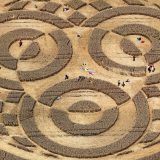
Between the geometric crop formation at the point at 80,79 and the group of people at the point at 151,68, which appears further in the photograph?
the group of people at the point at 151,68

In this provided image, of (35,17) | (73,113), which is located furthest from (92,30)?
(73,113)

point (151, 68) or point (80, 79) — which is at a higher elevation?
point (151, 68)

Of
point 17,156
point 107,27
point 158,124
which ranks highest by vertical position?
point 107,27

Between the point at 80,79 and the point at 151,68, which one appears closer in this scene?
the point at 80,79

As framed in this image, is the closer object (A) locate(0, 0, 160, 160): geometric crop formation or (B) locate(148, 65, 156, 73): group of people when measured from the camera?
(A) locate(0, 0, 160, 160): geometric crop formation

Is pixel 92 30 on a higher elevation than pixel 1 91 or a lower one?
higher

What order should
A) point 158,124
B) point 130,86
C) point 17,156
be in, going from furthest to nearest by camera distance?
1. point 130,86
2. point 158,124
3. point 17,156

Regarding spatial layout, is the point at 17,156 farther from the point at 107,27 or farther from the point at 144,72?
the point at 107,27

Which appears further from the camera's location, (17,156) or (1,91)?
(1,91)
